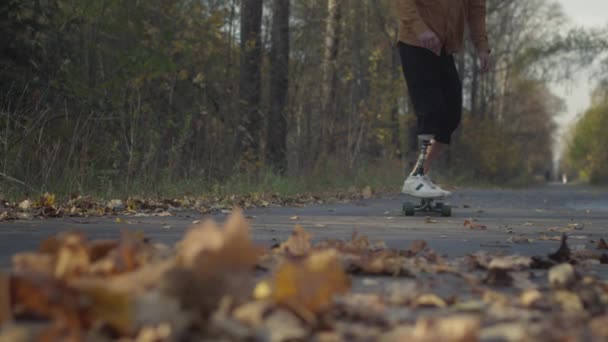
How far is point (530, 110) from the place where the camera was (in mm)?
54125

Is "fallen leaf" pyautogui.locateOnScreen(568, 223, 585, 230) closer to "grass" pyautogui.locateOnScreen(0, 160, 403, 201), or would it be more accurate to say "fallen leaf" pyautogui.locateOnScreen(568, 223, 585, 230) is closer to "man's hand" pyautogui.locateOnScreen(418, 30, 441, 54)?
"man's hand" pyautogui.locateOnScreen(418, 30, 441, 54)

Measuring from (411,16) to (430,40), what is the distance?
268mm

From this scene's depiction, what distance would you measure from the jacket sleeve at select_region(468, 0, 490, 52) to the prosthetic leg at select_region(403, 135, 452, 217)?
957 millimetres

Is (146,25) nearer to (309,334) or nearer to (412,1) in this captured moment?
(412,1)

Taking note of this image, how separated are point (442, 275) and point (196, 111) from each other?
39.9 feet

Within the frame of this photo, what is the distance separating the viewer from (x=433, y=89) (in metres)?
6.99

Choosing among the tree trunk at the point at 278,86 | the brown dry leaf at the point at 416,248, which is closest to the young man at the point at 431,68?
the brown dry leaf at the point at 416,248

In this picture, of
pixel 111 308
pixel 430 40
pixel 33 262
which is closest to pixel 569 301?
pixel 111 308

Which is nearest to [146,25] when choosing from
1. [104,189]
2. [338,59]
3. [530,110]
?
[338,59]

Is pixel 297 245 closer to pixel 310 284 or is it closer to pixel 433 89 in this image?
pixel 310 284

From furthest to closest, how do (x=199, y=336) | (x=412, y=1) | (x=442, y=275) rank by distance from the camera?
(x=412, y=1) < (x=442, y=275) < (x=199, y=336)

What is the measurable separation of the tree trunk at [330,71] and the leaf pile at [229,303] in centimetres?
1335

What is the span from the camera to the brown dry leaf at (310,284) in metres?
1.96

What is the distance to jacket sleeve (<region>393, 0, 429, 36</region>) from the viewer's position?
6.78 metres
